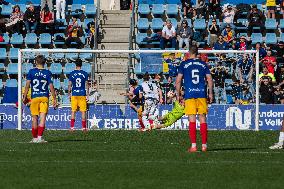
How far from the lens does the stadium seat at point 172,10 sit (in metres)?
41.9

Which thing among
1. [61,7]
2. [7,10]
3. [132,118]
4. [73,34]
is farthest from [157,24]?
[132,118]

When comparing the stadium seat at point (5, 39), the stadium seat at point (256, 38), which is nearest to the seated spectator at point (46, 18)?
the stadium seat at point (5, 39)

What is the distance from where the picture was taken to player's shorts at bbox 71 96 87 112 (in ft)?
105

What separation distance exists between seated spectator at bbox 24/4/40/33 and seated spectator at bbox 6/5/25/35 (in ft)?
0.83

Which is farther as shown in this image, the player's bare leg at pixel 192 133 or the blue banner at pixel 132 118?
the blue banner at pixel 132 118

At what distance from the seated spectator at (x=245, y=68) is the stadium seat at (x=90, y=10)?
9.43m

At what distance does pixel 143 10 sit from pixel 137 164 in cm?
2557

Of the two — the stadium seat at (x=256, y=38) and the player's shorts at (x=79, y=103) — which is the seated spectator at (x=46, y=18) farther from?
the player's shorts at (x=79, y=103)

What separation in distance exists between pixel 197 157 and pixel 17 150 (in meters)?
4.32

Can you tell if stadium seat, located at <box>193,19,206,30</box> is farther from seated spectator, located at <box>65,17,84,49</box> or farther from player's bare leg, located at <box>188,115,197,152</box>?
player's bare leg, located at <box>188,115,197,152</box>

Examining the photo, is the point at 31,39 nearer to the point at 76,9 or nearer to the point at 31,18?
the point at 31,18

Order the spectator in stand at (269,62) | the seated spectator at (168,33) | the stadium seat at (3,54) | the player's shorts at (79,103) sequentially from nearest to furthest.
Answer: the player's shorts at (79,103)
the spectator in stand at (269,62)
the seated spectator at (168,33)
the stadium seat at (3,54)

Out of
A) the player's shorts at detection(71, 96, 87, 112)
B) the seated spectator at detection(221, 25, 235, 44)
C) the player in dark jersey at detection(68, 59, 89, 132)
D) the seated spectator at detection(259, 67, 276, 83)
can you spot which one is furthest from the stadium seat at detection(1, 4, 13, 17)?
the seated spectator at detection(259, 67, 276, 83)

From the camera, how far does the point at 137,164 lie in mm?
16906
